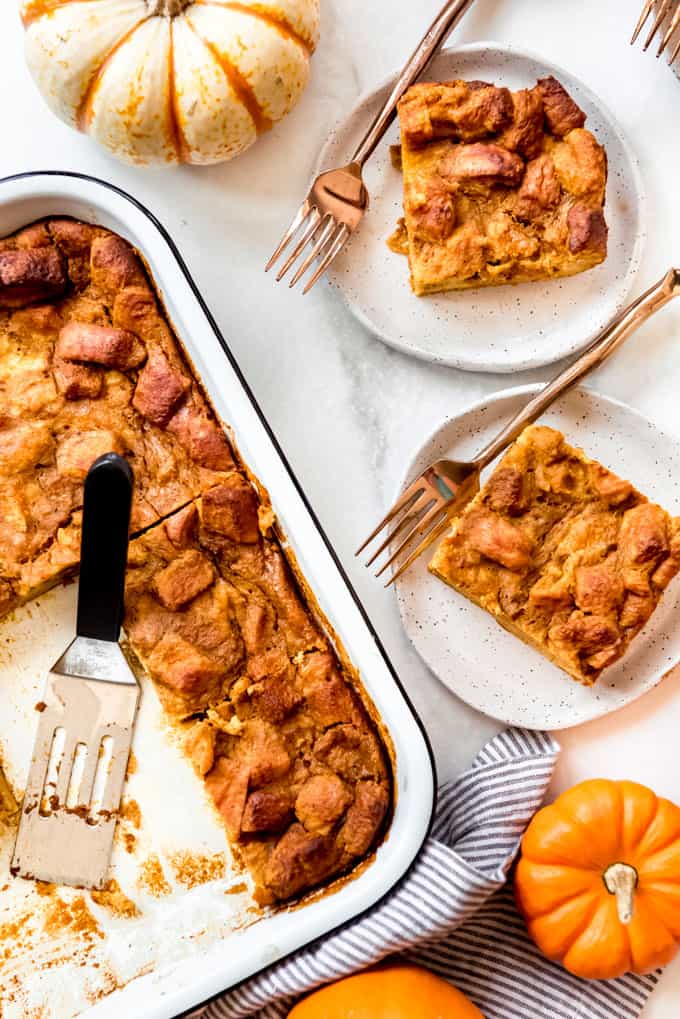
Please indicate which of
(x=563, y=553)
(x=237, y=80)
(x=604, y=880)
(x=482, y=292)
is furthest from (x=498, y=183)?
(x=604, y=880)

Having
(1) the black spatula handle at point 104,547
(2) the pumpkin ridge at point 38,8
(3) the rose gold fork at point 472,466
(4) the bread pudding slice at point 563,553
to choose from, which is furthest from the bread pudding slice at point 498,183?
(1) the black spatula handle at point 104,547

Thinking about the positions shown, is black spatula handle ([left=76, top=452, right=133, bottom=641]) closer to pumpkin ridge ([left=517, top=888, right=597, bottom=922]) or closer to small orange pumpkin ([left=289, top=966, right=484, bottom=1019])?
small orange pumpkin ([left=289, top=966, right=484, bottom=1019])

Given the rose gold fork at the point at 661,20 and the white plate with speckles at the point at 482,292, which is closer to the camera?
the rose gold fork at the point at 661,20

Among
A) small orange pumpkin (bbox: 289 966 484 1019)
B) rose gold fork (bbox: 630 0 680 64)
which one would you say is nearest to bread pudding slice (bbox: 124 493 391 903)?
small orange pumpkin (bbox: 289 966 484 1019)

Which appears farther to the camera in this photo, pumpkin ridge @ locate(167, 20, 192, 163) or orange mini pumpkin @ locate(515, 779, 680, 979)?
orange mini pumpkin @ locate(515, 779, 680, 979)

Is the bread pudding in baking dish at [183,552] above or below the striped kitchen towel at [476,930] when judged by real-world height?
above

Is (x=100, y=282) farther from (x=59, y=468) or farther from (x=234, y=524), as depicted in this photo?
(x=234, y=524)

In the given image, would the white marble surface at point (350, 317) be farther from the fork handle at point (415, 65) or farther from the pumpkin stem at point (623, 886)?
the pumpkin stem at point (623, 886)

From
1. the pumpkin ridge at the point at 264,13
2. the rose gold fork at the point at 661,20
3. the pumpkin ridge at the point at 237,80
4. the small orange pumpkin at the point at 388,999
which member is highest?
the rose gold fork at the point at 661,20
